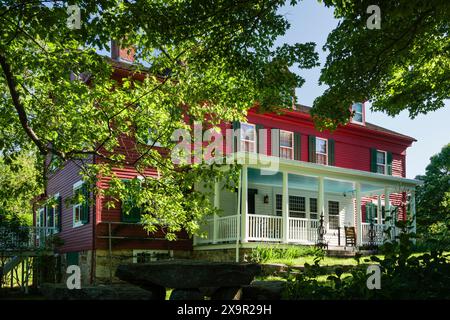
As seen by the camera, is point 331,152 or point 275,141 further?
point 331,152

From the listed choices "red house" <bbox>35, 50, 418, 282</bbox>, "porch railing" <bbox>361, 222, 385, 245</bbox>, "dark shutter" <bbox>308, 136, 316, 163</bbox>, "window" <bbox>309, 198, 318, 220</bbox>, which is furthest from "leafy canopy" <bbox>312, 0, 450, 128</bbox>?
"window" <bbox>309, 198, 318, 220</bbox>

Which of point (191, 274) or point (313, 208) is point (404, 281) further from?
point (313, 208)

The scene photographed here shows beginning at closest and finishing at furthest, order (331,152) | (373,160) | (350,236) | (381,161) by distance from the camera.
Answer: (350,236) → (331,152) → (373,160) → (381,161)

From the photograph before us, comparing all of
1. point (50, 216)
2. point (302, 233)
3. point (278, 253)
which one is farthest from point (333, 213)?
point (50, 216)

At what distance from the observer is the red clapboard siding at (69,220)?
60.5ft

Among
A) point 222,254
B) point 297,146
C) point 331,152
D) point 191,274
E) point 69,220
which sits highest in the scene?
point 297,146

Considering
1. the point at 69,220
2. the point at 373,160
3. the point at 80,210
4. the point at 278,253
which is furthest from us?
the point at 373,160

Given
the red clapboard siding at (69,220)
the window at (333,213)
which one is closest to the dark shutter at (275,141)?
the window at (333,213)

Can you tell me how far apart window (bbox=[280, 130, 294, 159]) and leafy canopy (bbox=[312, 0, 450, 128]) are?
23.2ft

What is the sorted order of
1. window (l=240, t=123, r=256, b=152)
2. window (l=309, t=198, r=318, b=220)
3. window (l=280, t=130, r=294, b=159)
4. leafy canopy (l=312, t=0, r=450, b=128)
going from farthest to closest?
window (l=309, t=198, r=318, b=220)
window (l=280, t=130, r=294, b=159)
window (l=240, t=123, r=256, b=152)
leafy canopy (l=312, t=0, r=450, b=128)

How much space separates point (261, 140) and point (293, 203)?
3.17 metres

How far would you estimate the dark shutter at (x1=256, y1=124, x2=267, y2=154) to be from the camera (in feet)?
71.5

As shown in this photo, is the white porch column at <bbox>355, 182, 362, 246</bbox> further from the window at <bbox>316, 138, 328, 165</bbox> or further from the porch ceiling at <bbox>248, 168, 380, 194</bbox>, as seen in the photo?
the window at <bbox>316, 138, 328, 165</bbox>

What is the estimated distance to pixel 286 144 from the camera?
2289 centimetres
